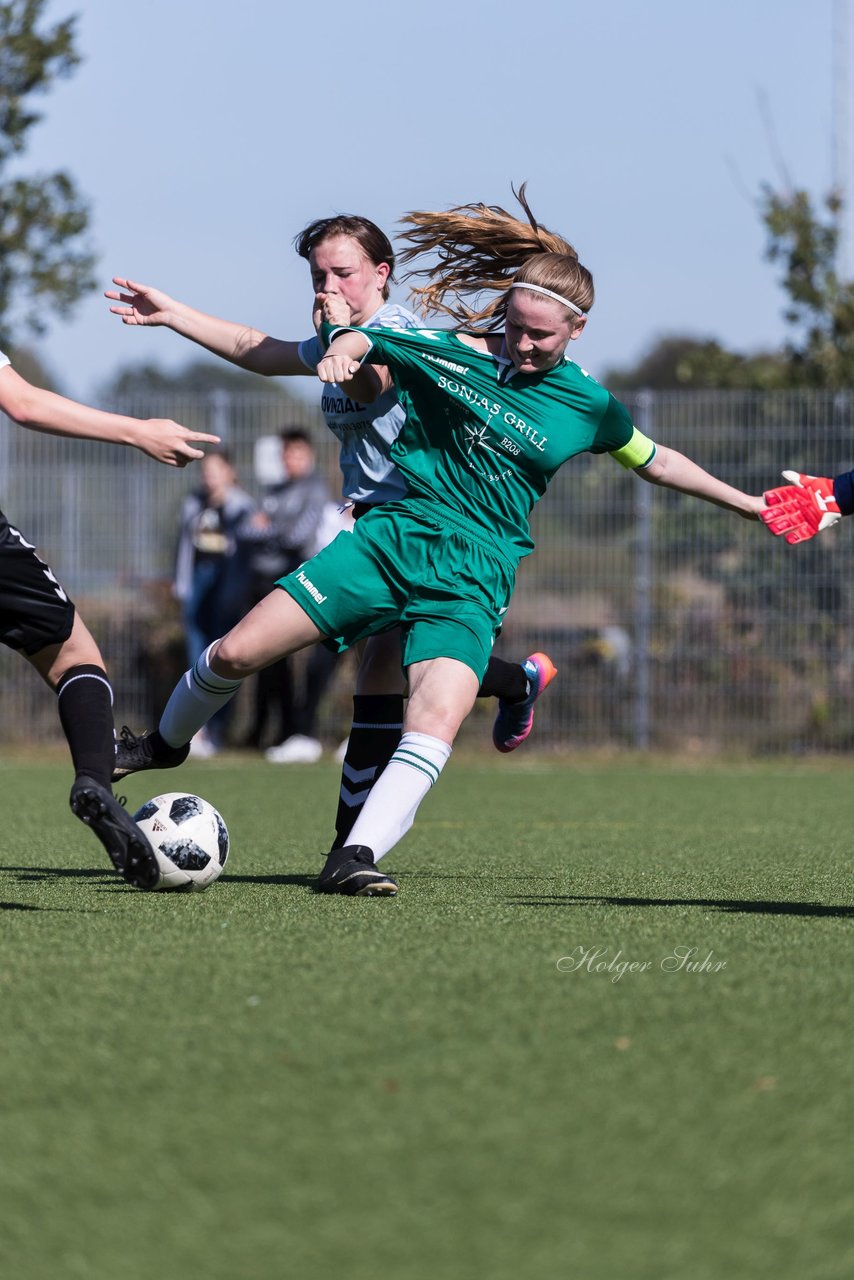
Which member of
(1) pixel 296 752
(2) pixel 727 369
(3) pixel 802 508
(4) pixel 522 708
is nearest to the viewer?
(3) pixel 802 508

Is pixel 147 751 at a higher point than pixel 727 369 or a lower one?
lower

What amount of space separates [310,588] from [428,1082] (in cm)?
249

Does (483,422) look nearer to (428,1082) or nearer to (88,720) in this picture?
(88,720)

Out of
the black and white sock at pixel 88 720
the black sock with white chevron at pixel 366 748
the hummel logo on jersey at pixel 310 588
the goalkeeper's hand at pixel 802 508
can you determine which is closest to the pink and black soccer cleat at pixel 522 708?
the black sock with white chevron at pixel 366 748

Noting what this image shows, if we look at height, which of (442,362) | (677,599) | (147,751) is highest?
(442,362)

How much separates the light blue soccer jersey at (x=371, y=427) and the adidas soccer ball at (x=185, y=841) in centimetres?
111

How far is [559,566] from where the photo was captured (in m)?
13.5

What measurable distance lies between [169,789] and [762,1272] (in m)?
8.23

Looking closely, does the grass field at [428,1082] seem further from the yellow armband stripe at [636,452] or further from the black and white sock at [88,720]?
the yellow armband stripe at [636,452]

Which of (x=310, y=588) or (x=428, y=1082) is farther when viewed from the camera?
(x=310, y=588)

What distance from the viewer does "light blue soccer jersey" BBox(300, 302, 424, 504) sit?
210 inches

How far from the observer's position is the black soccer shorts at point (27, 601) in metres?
A: 4.61

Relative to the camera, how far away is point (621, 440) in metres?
5.39

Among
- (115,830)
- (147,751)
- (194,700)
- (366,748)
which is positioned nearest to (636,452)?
(366,748)
